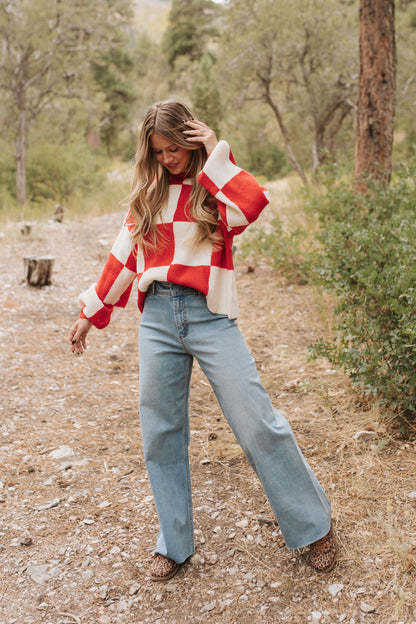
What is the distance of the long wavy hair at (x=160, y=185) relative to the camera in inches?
72.5

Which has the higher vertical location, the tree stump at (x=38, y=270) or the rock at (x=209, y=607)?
the rock at (x=209, y=607)

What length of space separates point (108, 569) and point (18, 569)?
36cm

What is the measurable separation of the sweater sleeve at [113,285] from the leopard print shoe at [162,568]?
3.07 ft

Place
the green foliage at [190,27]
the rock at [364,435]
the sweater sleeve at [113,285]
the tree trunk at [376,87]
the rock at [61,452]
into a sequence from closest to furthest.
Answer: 1. the sweater sleeve at [113,285]
2. the rock at [364,435]
3. the rock at [61,452]
4. the tree trunk at [376,87]
5. the green foliage at [190,27]

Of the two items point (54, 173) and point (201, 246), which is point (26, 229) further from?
point (201, 246)

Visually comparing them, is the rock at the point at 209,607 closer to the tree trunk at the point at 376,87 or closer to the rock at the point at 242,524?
the rock at the point at 242,524

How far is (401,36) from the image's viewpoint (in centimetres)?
1314

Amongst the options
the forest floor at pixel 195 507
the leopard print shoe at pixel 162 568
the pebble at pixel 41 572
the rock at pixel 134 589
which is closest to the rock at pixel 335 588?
the forest floor at pixel 195 507

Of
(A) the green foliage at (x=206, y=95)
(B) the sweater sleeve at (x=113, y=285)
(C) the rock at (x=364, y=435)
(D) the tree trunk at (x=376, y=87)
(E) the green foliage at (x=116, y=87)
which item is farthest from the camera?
(E) the green foliage at (x=116, y=87)

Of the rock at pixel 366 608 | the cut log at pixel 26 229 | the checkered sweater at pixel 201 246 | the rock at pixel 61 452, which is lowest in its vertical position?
the cut log at pixel 26 229

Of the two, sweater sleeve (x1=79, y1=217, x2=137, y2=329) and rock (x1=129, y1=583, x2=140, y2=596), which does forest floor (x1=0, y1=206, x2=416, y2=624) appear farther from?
sweater sleeve (x1=79, y1=217, x2=137, y2=329)

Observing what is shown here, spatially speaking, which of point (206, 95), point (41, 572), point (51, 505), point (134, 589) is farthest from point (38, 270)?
point (206, 95)

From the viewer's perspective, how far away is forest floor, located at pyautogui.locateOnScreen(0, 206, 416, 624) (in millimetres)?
1940

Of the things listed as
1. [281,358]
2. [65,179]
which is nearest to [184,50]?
[65,179]
